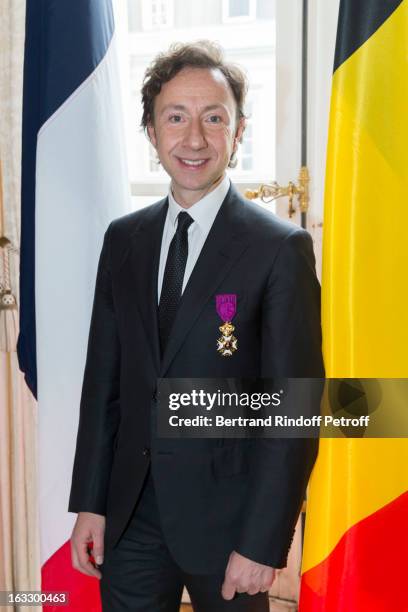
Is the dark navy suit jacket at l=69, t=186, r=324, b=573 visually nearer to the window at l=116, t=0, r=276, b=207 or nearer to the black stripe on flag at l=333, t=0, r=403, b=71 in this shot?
the black stripe on flag at l=333, t=0, r=403, b=71

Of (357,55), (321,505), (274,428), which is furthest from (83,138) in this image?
(321,505)

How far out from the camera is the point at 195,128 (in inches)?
51.5

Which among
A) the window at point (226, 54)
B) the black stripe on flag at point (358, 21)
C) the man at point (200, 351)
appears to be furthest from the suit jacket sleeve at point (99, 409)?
the window at point (226, 54)

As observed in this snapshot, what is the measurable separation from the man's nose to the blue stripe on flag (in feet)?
1.69

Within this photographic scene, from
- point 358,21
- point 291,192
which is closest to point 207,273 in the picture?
point 358,21

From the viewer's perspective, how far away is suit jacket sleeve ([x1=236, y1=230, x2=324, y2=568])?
1.22 m

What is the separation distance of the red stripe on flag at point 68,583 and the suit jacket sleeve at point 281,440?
2.39 feet

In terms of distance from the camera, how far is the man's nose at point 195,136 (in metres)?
1.30

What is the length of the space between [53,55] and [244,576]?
1318mm

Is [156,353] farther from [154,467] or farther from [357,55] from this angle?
[357,55]

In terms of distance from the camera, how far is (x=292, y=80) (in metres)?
1.91

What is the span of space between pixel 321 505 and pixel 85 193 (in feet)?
3.17

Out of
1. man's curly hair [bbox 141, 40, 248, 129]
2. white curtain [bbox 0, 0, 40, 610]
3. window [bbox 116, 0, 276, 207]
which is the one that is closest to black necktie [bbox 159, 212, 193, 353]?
man's curly hair [bbox 141, 40, 248, 129]

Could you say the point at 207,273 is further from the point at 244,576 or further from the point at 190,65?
the point at 244,576
